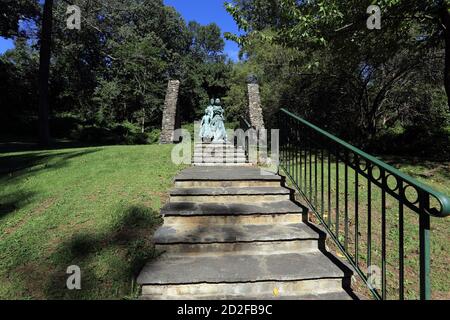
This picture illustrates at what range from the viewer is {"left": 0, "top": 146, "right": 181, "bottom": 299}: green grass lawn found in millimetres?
2684

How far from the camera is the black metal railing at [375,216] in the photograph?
1840mm

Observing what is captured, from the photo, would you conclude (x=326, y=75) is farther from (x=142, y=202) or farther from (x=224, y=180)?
(x=142, y=202)

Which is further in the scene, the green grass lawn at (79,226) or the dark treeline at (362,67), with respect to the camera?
the dark treeline at (362,67)

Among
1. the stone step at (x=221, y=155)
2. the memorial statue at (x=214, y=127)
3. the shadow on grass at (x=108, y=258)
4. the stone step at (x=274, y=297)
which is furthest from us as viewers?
the memorial statue at (x=214, y=127)

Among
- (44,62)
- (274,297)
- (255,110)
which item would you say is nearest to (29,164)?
(274,297)

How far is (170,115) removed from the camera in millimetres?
13945

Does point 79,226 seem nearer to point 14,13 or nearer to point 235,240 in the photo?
point 235,240

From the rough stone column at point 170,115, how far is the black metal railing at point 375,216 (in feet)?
30.4

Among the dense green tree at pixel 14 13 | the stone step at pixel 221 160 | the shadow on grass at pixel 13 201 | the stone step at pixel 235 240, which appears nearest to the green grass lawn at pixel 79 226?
the shadow on grass at pixel 13 201

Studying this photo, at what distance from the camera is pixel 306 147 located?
12.2 ft

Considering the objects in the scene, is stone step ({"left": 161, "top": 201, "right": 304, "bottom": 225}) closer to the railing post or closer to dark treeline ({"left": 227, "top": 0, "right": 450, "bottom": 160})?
the railing post

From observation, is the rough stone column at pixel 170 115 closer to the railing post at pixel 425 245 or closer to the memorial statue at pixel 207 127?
the memorial statue at pixel 207 127

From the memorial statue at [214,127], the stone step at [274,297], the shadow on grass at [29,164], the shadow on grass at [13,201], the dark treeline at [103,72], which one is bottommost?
the stone step at [274,297]

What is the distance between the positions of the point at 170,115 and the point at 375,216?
1105 cm
